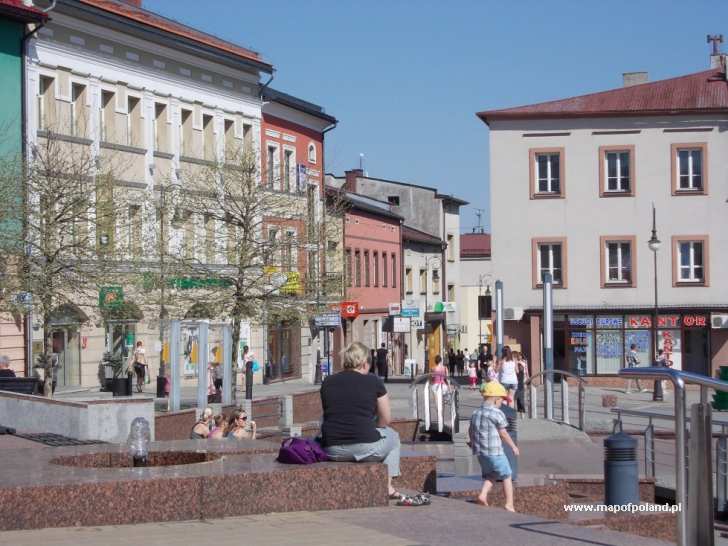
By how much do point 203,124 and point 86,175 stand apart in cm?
1633

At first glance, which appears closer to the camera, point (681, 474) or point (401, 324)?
point (681, 474)

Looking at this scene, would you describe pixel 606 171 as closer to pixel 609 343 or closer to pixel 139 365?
pixel 609 343

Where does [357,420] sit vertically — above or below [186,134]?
below

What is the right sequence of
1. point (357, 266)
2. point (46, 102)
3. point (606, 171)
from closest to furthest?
point (46, 102) → point (606, 171) → point (357, 266)

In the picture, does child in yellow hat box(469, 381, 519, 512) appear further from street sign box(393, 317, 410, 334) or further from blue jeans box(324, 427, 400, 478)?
street sign box(393, 317, 410, 334)

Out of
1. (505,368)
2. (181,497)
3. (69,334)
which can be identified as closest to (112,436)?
(181,497)

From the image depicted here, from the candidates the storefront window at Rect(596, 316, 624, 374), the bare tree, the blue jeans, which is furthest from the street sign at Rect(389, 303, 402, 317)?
the blue jeans

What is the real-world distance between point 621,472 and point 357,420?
4496mm

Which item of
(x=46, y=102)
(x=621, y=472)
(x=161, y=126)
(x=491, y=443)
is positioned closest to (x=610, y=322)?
(x=161, y=126)

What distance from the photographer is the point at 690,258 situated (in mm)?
55062

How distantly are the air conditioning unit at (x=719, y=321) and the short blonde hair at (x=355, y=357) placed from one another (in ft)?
144

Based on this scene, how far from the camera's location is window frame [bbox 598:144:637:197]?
5531 cm

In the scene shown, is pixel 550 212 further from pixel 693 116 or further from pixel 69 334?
pixel 69 334

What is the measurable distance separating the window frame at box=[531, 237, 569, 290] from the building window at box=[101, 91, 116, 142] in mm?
18884
